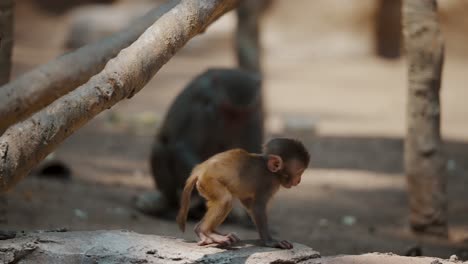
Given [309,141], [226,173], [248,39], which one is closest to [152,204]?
[248,39]

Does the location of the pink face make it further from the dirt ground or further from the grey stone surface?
the dirt ground

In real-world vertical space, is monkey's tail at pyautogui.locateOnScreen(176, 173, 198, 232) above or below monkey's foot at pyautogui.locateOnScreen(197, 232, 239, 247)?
above

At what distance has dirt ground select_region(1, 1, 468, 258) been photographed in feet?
22.8

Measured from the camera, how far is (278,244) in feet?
14.4

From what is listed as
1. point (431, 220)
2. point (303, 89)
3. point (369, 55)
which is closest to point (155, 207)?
point (431, 220)

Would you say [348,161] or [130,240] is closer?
[130,240]

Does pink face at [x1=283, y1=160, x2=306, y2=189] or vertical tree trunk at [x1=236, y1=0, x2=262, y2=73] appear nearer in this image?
pink face at [x1=283, y1=160, x2=306, y2=189]

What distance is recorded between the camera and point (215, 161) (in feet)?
14.9

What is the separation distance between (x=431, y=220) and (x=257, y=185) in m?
2.97

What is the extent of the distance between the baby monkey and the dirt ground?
5.64 ft

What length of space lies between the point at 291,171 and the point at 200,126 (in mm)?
3222

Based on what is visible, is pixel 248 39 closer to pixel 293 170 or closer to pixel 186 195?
pixel 293 170

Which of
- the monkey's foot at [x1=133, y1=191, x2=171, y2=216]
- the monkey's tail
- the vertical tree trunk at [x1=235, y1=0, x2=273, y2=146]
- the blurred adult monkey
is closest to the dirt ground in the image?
the monkey's foot at [x1=133, y1=191, x2=171, y2=216]

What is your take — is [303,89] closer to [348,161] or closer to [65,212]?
[348,161]
